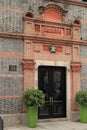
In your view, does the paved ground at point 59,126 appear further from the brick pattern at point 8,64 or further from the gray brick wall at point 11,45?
the gray brick wall at point 11,45

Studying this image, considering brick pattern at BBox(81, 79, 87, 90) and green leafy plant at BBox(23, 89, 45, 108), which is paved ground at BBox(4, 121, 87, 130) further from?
brick pattern at BBox(81, 79, 87, 90)

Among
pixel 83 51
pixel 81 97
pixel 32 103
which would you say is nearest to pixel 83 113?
pixel 81 97

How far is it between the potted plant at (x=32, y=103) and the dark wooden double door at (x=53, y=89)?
1.08 meters

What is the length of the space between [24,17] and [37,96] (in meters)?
3.19

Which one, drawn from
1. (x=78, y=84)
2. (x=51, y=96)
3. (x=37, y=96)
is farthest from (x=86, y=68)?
(x=37, y=96)

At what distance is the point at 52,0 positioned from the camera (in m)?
13.3

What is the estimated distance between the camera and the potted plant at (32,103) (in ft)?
38.3

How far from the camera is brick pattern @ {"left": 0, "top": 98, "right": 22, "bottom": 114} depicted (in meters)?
11.9

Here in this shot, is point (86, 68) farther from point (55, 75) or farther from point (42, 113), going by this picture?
point (42, 113)

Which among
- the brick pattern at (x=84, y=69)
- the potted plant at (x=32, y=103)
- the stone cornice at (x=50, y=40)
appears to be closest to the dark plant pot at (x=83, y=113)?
the brick pattern at (x=84, y=69)

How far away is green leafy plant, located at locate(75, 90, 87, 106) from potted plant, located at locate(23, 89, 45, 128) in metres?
1.81

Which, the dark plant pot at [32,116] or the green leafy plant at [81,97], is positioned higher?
the green leafy plant at [81,97]

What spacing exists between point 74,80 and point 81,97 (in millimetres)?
940

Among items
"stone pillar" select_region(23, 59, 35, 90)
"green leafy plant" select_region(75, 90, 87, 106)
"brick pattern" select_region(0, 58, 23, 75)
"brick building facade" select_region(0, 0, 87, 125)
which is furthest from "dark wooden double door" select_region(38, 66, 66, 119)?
"brick pattern" select_region(0, 58, 23, 75)
